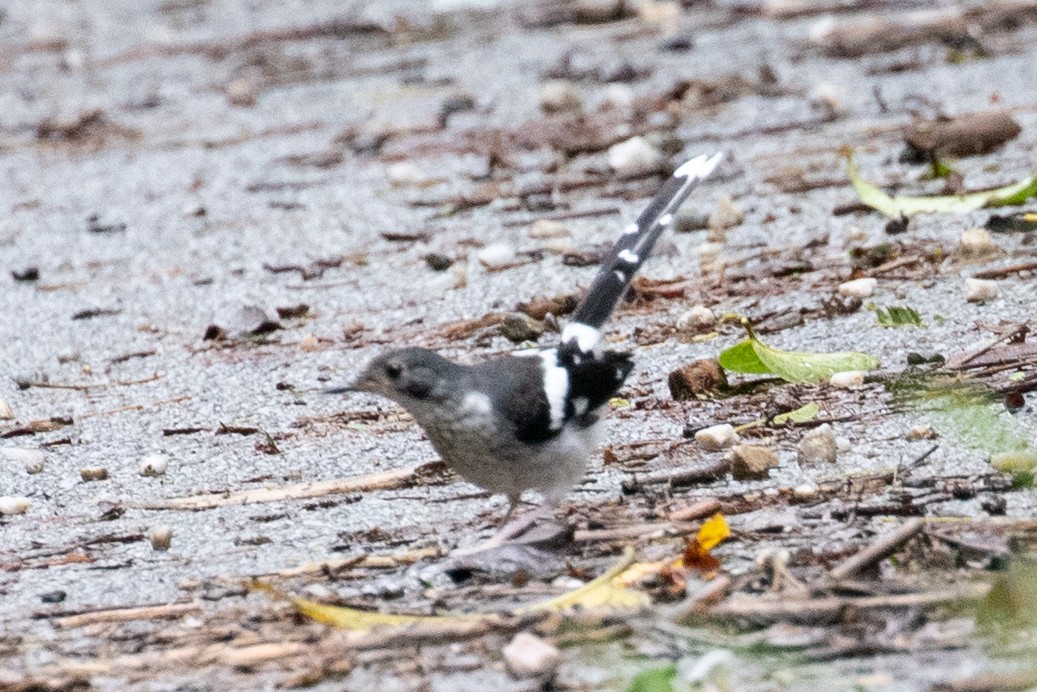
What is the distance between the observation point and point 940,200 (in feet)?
20.6

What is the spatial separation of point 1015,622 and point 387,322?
316cm

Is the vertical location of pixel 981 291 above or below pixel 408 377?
below

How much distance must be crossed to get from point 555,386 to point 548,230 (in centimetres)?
248

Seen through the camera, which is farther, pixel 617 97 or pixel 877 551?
pixel 617 97

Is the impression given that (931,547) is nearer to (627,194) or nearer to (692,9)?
(627,194)

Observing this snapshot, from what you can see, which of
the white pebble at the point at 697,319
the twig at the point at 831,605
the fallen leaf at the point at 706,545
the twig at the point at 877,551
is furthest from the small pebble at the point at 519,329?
the twig at the point at 831,605

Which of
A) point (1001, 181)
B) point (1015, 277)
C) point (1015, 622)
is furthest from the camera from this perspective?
point (1001, 181)

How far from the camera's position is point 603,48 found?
1005 cm

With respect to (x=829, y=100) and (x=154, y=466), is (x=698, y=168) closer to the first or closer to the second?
(x=154, y=466)

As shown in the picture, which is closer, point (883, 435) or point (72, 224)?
point (883, 435)

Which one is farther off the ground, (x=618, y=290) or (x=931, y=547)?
(x=618, y=290)

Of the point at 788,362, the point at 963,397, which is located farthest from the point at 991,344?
the point at 963,397

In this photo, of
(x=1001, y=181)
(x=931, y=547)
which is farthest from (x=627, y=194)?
(x=931, y=547)

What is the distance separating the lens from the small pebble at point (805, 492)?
407 cm
